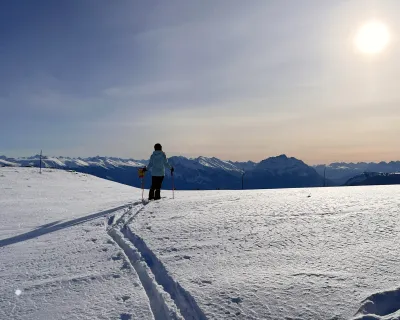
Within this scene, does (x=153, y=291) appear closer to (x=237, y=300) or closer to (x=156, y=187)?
(x=237, y=300)

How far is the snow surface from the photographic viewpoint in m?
3.10

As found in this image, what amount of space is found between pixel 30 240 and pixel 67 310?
141 inches

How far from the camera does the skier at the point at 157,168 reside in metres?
12.4

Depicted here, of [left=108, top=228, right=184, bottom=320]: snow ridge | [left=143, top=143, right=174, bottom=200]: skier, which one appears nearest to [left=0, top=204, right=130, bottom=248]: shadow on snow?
[left=108, top=228, right=184, bottom=320]: snow ridge

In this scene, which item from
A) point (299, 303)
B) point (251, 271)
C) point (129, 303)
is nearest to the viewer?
point (299, 303)

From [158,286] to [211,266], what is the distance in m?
0.83

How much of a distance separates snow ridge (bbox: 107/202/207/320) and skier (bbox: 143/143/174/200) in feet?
20.9

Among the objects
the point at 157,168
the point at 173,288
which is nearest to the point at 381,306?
the point at 173,288

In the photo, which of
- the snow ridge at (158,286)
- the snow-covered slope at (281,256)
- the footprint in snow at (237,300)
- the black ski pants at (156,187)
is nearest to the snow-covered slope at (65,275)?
the snow ridge at (158,286)

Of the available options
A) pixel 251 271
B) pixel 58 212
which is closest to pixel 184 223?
pixel 251 271

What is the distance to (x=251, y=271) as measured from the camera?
3.89 metres

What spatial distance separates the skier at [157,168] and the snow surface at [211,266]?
15.6ft

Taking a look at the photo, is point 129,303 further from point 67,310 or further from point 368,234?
point 368,234

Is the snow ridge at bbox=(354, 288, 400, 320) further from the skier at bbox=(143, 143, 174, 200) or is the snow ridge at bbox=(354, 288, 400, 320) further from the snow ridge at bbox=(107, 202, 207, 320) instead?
the skier at bbox=(143, 143, 174, 200)
